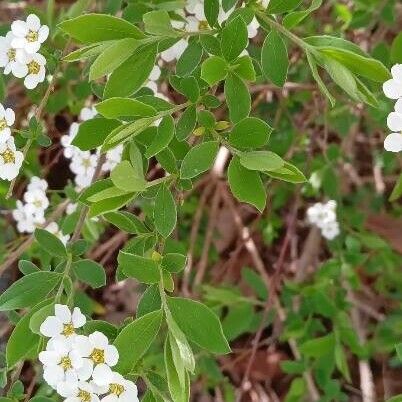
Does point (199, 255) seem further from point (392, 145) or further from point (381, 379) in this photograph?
point (392, 145)

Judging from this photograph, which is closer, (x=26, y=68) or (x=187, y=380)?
(x=187, y=380)

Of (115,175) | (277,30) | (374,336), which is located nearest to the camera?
(115,175)

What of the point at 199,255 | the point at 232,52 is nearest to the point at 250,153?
the point at 232,52

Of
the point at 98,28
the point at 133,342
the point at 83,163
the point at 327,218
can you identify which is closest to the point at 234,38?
the point at 98,28

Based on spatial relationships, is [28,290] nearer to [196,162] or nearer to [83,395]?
[83,395]

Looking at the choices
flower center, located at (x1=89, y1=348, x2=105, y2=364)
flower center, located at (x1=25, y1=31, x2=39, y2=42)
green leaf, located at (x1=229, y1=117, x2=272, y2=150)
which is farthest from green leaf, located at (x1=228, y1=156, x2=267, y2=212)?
flower center, located at (x1=25, y1=31, x2=39, y2=42)

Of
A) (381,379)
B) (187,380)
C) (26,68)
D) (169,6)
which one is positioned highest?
(169,6)

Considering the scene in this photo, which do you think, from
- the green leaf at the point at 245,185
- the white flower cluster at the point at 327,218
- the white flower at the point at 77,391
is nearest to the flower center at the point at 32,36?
the green leaf at the point at 245,185
